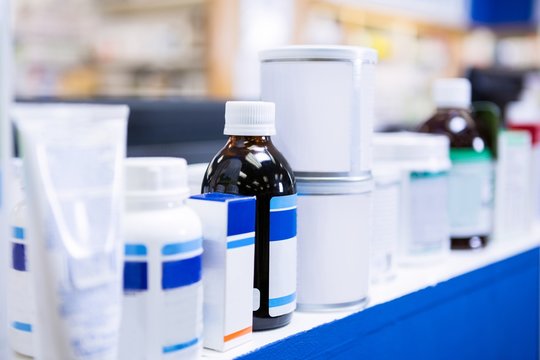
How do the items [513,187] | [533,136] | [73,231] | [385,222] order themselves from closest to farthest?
[73,231]
[385,222]
[513,187]
[533,136]

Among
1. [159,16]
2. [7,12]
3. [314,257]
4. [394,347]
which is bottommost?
[394,347]

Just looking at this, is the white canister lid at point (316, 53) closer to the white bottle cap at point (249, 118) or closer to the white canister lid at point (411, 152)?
the white bottle cap at point (249, 118)

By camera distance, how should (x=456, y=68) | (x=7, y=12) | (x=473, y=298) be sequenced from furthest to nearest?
1. (x=456, y=68)
2. (x=7, y=12)
3. (x=473, y=298)

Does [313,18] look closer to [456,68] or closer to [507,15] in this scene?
[456,68]

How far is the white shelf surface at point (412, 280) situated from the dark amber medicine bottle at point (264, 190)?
26 millimetres

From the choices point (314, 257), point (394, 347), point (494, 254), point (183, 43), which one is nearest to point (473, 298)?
point (494, 254)

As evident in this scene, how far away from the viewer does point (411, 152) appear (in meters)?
0.93

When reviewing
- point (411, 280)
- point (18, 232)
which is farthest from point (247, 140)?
point (411, 280)

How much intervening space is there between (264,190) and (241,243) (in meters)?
0.06

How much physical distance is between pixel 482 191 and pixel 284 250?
0.48 m

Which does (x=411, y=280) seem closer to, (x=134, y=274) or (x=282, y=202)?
(x=282, y=202)

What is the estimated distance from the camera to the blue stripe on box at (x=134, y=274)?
21.3 inches

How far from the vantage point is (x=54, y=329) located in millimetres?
480

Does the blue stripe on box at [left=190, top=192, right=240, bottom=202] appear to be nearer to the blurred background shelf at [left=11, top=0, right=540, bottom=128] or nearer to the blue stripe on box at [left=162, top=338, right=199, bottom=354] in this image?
the blue stripe on box at [left=162, top=338, right=199, bottom=354]
